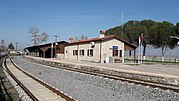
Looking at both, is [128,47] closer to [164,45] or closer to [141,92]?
[164,45]

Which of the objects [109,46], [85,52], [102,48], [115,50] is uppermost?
[109,46]

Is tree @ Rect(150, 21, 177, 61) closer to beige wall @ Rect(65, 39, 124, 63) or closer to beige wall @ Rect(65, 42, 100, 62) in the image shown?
beige wall @ Rect(65, 39, 124, 63)

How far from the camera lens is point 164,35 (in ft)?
179

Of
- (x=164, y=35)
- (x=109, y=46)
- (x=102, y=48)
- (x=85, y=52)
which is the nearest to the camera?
(x=102, y=48)

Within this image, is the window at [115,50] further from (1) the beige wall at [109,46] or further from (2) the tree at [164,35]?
(2) the tree at [164,35]

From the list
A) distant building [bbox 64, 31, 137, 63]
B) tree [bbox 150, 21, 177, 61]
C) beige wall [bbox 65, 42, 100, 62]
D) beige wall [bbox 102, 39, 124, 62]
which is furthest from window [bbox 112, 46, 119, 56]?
tree [bbox 150, 21, 177, 61]

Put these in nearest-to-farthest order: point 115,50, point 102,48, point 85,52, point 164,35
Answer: point 102,48
point 115,50
point 85,52
point 164,35

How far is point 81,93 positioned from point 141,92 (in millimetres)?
3023

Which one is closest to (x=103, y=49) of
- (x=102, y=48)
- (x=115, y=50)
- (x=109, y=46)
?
(x=102, y=48)

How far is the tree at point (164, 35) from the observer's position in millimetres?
54344

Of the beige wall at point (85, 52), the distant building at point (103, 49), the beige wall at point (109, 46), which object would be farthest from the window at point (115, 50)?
the beige wall at point (85, 52)

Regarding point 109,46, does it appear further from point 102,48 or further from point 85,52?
point 85,52

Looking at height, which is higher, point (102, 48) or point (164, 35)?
point (164, 35)

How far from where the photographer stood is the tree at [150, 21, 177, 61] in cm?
5434
